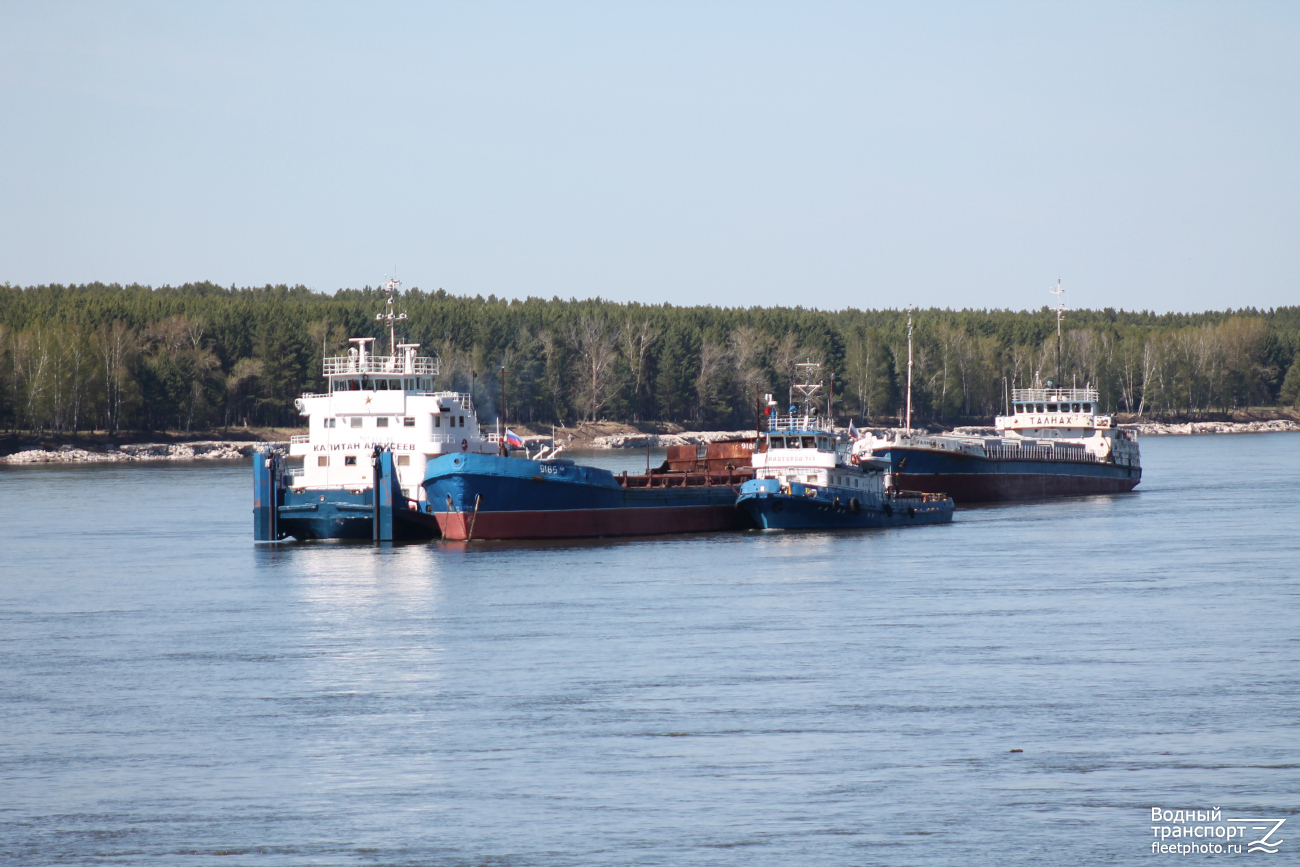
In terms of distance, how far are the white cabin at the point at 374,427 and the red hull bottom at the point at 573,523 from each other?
9.46 ft

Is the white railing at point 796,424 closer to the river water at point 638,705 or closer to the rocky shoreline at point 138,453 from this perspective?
the river water at point 638,705

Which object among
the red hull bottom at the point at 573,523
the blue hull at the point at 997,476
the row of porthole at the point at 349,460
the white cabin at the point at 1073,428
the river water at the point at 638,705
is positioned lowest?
the river water at the point at 638,705

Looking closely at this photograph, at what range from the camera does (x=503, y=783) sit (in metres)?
22.2

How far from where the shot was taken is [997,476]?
256 feet

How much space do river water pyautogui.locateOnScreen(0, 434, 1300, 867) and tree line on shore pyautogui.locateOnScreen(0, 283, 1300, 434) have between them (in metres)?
84.5

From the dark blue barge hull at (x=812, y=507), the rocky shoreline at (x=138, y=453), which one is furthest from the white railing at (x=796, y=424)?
the rocky shoreline at (x=138, y=453)

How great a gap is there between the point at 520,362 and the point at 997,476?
89399 mm

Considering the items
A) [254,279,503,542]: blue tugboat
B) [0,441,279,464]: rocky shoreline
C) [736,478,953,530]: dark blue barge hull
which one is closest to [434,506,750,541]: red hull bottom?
[254,279,503,542]: blue tugboat

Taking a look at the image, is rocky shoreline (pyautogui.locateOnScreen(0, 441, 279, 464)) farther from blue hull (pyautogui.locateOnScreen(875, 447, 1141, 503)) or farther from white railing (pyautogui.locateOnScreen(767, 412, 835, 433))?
white railing (pyautogui.locateOnScreen(767, 412, 835, 433))

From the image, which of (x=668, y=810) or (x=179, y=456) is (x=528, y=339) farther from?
(x=668, y=810)

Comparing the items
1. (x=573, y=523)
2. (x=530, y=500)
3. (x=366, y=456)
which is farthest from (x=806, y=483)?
(x=366, y=456)

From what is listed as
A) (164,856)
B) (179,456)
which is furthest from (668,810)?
(179,456)

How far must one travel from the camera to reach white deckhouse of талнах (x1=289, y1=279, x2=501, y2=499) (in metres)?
55.5

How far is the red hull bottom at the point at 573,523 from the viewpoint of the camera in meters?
53.8
